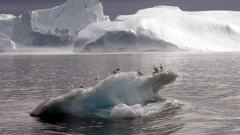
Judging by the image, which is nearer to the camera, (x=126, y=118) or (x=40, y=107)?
(x=126, y=118)

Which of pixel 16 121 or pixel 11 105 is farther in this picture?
pixel 11 105

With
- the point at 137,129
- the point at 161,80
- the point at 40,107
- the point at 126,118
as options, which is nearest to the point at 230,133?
the point at 137,129

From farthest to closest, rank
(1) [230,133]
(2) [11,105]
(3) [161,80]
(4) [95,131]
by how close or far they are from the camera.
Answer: (2) [11,105], (3) [161,80], (4) [95,131], (1) [230,133]

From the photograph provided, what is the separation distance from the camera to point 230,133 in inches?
821

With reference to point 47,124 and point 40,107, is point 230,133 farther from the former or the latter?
point 40,107

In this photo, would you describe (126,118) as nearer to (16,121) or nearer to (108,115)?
(108,115)

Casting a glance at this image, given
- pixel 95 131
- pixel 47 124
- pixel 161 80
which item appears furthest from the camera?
pixel 161 80

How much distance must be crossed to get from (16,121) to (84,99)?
4.50 metres

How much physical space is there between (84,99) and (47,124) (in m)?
3.27

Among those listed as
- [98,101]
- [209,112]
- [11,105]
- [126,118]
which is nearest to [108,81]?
[98,101]

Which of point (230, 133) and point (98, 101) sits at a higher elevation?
point (98, 101)

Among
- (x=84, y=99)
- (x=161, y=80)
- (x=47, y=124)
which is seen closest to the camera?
(x=47, y=124)

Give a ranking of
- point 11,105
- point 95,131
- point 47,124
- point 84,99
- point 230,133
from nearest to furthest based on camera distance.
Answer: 1. point 230,133
2. point 95,131
3. point 47,124
4. point 84,99
5. point 11,105

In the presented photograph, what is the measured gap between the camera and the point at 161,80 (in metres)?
29.2
